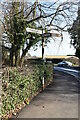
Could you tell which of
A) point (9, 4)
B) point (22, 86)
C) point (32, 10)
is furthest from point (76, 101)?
point (32, 10)

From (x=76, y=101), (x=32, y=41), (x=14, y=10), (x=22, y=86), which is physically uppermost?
(x=14, y=10)

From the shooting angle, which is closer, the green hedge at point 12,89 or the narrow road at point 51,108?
the green hedge at point 12,89

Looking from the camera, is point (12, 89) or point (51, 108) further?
point (51, 108)

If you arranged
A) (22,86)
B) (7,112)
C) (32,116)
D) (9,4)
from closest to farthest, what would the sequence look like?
(7,112), (32,116), (22,86), (9,4)

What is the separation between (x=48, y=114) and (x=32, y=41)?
11105mm

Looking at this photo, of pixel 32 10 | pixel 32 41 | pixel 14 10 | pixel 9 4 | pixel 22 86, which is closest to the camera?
pixel 22 86

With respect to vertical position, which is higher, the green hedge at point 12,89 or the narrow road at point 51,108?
the green hedge at point 12,89

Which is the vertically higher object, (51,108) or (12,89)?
(12,89)

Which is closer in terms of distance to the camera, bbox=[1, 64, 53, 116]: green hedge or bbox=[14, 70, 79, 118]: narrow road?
bbox=[1, 64, 53, 116]: green hedge

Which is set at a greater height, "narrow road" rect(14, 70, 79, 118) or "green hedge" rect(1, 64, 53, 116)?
"green hedge" rect(1, 64, 53, 116)

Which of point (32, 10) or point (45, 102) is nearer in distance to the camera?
point (45, 102)

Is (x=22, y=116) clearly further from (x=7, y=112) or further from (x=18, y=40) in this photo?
(x=18, y=40)

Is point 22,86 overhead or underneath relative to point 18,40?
underneath

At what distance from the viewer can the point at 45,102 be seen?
917 centimetres
